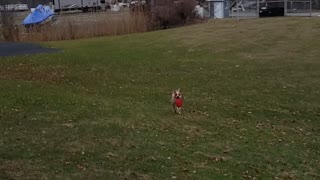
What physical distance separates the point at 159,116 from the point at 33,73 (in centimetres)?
672

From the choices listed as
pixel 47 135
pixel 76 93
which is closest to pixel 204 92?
pixel 76 93

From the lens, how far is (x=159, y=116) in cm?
949

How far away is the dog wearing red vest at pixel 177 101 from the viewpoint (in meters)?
9.30

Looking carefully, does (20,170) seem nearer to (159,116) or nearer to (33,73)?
(159,116)

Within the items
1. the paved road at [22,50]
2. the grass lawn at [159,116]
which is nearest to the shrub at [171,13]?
the paved road at [22,50]

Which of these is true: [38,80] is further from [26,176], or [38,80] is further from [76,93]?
[26,176]

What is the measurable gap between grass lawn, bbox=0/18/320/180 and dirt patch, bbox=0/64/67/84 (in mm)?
32

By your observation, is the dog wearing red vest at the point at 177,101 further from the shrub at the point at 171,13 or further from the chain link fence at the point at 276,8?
the chain link fence at the point at 276,8

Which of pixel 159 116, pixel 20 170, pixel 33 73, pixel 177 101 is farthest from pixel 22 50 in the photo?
pixel 20 170

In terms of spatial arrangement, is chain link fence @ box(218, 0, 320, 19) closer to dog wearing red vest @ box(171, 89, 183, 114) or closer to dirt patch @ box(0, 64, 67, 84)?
dirt patch @ box(0, 64, 67, 84)

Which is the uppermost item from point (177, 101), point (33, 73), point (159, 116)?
point (177, 101)

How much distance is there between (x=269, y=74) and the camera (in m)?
15.7

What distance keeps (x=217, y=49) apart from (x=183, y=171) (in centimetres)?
1598

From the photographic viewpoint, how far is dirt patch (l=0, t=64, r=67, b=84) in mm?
13917
